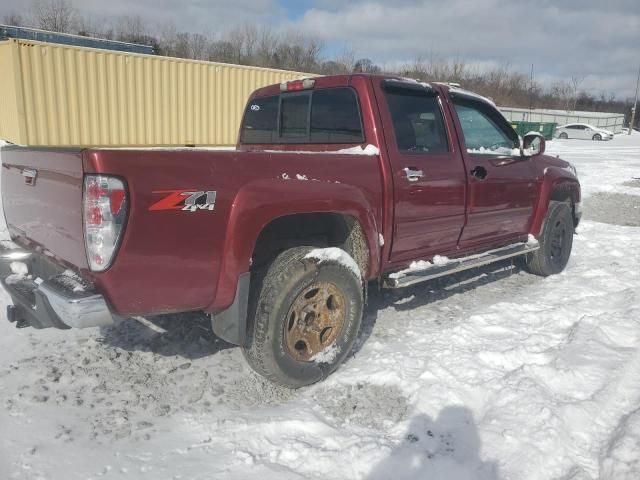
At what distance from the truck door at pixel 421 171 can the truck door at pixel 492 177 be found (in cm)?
20

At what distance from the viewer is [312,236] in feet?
11.4

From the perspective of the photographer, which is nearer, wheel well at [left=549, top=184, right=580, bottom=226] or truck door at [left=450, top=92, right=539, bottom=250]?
truck door at [left=450, top=92, right=539, bottom=250]

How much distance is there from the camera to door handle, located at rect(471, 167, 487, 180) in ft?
13.8

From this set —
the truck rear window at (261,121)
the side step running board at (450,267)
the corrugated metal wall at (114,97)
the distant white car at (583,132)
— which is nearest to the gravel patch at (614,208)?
the side step running board at (450,267)

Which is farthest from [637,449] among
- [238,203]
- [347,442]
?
[238,203]

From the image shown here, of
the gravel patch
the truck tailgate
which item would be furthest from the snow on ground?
the gravel patch

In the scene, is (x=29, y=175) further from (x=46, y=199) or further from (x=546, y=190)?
(x=546, y=190)

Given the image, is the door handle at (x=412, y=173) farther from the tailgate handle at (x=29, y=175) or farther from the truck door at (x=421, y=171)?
the tailgate handle at (x=29, y=175)

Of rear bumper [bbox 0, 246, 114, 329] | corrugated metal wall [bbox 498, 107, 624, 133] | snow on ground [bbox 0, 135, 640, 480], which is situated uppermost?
corrugated metal wall [bbox 498, 107, 624, 133]

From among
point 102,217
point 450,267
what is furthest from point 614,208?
point 102,217

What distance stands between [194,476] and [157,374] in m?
1.06

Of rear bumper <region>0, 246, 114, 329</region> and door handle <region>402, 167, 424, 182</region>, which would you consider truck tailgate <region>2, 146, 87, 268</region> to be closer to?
rear bumper <region>0, 246, 114, 329</region>

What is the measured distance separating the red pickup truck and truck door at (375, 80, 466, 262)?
12 mm

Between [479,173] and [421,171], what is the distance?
820 mm
